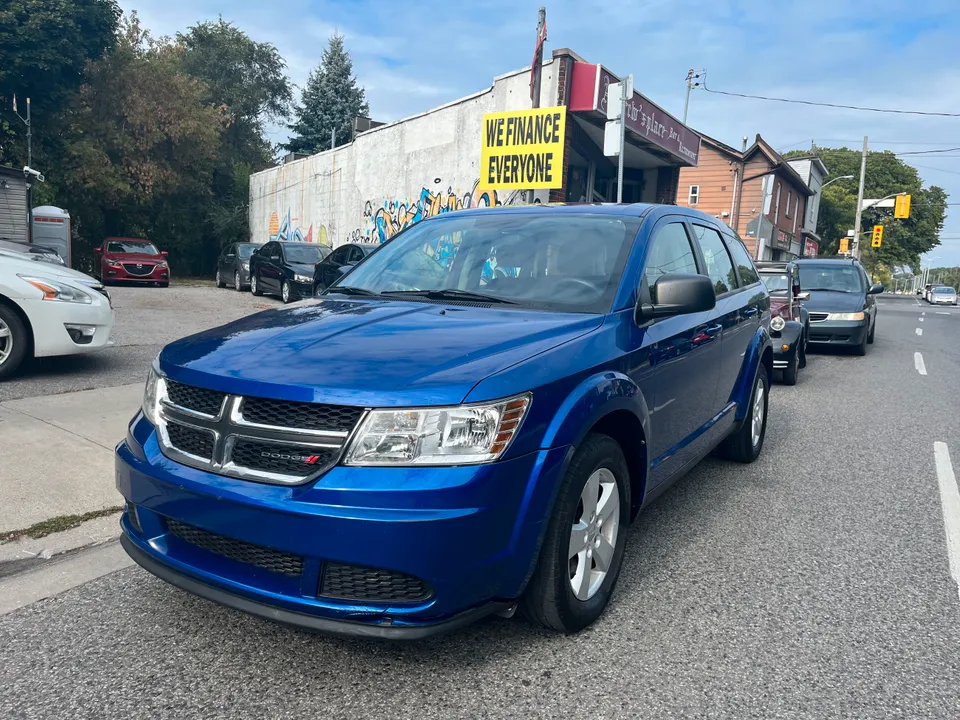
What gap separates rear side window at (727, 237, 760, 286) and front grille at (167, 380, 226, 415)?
3762 millimetres

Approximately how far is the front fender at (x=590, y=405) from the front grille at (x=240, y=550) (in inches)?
35.2

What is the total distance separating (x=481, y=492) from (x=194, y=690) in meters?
1.19

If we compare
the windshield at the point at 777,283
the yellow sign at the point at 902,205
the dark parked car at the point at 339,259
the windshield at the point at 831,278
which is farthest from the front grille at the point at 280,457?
the yellow sign at the point at 902,205

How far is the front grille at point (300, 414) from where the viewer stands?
7.40ft

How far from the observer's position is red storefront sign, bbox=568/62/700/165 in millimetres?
13898

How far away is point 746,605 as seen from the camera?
314cm

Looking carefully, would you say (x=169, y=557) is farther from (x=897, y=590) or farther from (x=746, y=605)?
(x=897, y=590)

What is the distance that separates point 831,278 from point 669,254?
10.4 m

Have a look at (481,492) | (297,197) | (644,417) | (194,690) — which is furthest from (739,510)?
(297,197)

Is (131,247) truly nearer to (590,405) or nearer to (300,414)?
(300,414)

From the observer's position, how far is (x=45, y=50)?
24516mm

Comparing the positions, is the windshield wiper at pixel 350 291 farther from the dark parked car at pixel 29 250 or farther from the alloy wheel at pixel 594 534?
the dark parked car at pixel 29 250

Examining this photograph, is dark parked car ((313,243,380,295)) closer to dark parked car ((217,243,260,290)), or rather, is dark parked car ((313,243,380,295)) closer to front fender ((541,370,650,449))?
dark parked car ((217,243,260,290))

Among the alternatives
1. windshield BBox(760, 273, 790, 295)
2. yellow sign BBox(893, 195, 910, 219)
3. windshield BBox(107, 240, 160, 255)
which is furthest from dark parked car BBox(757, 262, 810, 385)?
yellow sign BBox(893, 195, 910, 219)
